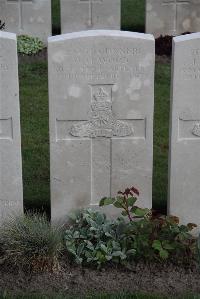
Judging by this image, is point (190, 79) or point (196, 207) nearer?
point (190, 79)

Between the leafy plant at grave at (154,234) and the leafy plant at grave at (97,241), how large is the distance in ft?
0.29

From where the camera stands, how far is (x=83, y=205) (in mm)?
6082

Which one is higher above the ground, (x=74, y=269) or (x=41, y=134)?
(x=41, y=134)

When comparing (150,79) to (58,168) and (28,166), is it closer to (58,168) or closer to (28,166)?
(58,168)

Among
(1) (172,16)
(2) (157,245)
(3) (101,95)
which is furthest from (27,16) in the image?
(2) (157,245)

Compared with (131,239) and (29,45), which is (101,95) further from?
(29,45)

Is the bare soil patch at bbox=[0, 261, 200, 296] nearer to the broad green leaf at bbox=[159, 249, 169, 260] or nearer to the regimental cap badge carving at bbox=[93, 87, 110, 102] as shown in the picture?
the broad green leaf at bbox=[159, 249, 169, 260]

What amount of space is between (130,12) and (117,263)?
40.2ft

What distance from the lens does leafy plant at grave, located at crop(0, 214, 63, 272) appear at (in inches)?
218

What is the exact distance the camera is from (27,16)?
43.0 feet

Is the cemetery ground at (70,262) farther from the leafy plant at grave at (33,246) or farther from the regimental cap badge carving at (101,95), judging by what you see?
the regimental cap badge carving at (101,95)

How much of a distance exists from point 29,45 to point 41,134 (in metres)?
4.20

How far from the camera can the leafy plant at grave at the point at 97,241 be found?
566 centimetres

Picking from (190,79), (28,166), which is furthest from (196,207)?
(28,166)
